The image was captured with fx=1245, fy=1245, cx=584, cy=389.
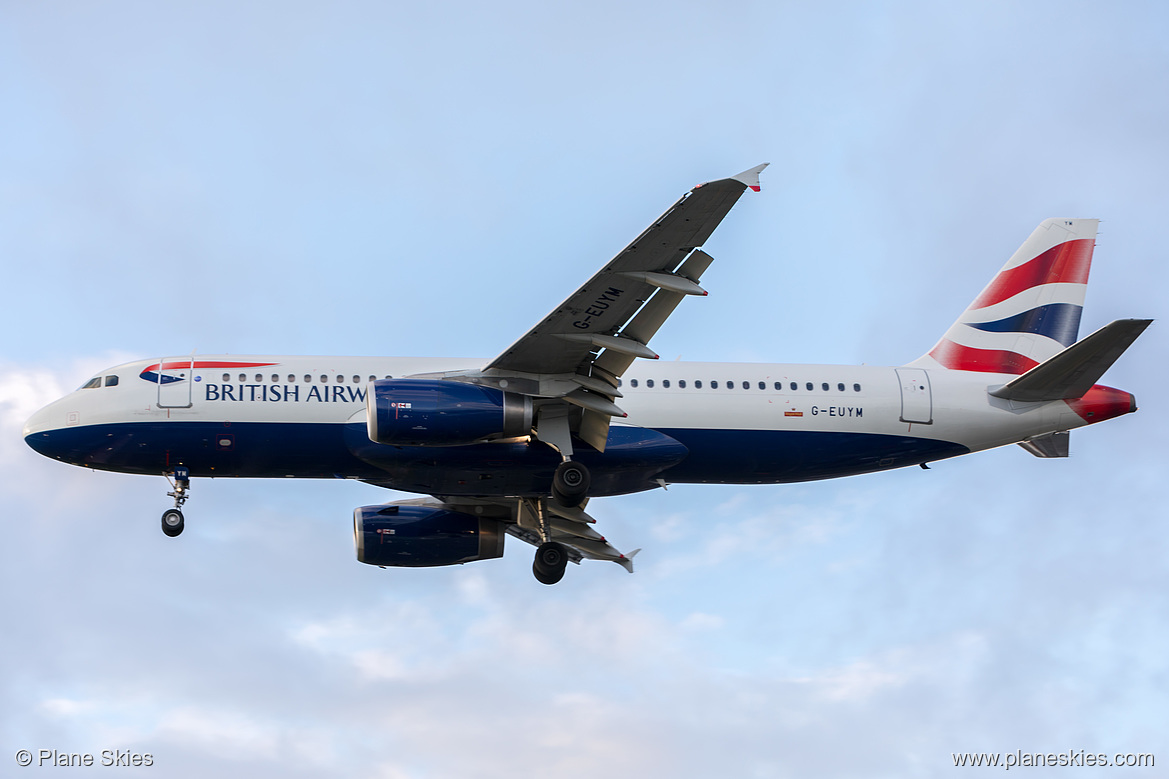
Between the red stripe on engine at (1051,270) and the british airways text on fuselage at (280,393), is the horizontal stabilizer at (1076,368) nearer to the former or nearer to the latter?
the red stripe on engine at (1051,270)

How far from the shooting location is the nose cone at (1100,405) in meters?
30.3

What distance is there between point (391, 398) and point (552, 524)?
857cm

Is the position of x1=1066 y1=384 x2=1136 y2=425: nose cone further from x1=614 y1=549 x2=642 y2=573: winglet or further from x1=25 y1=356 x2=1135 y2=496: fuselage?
x1=614 y1=549 x2=642 y2=573: winglet

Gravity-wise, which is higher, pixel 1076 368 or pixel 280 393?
pixel 280 393

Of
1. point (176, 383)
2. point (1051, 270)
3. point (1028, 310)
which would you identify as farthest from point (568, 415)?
point (1051, 270)

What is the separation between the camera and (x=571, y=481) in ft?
92.8

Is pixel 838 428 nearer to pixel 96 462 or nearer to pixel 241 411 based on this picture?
pixel 241 411

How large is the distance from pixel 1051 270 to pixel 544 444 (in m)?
15.5

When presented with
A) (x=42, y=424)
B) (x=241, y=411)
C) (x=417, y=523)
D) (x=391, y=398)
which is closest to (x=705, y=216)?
(x=391, y=398)

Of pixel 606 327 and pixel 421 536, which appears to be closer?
pixel 606 327

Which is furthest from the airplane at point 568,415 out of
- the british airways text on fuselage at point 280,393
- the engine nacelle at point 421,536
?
the engine nacelle at point 421,536

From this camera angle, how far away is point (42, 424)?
2923 centimetres

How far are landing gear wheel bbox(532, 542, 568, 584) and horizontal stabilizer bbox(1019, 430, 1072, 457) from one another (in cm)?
1205

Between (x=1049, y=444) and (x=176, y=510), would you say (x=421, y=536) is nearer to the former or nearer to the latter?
(x=176, y=510)
